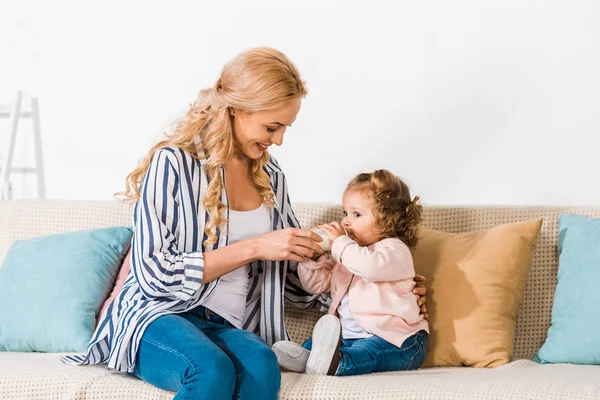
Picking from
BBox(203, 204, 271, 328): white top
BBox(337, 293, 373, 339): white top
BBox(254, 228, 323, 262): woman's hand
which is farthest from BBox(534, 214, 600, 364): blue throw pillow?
BBox(203, 204, 271, 328): white top

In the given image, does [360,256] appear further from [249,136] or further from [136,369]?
[136,369]

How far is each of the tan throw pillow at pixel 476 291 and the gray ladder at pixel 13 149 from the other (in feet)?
7.25

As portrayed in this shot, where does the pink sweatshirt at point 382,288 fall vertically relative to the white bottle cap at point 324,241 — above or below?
below

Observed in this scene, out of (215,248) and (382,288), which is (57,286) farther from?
(382,288)

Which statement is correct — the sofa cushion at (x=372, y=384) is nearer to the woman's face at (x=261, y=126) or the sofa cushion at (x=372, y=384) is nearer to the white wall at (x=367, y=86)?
the woman's face at (x=261, y=126)

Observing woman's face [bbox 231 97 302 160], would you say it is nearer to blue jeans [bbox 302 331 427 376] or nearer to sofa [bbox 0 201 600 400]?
sofa [bbox 0 201 600 400]

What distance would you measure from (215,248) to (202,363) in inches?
15.2

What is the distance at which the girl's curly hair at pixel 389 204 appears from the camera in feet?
6.93

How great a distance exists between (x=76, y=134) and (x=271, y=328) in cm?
215

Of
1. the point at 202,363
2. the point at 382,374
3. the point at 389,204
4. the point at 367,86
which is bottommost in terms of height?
the point at 382,374

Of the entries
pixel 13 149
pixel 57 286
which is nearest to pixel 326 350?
pixel 57 286

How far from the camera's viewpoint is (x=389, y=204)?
6.94 feet

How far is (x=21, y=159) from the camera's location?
166 inches

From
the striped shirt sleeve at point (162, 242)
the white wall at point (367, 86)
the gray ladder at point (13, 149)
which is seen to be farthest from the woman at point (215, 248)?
the gray ladder at point (13, 149)
